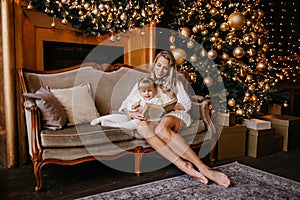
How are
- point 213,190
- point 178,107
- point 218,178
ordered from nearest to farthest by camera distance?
1. point 213,190
2. point 218,178
3. point 178,107

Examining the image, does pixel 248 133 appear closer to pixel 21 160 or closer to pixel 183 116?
pixel 183 116

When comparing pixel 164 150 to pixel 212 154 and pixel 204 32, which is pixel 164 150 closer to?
pixel 212 154

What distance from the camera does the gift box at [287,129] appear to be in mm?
3299

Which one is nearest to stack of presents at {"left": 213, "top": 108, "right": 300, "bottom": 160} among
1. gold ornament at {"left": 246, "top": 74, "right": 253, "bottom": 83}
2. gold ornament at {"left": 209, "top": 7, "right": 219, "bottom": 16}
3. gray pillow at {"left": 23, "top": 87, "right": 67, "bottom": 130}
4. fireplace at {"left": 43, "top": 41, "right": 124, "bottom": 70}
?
gold ornament at {"left": 246, "top": 74, "right": 253, "bottom": 83}

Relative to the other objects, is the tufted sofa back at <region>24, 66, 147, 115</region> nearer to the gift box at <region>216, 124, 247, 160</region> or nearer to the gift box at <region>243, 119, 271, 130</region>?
the gift box at <region>216, 124, 247, 160</region>

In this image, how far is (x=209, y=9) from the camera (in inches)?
130

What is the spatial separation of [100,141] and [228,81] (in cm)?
179

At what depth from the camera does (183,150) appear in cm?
216

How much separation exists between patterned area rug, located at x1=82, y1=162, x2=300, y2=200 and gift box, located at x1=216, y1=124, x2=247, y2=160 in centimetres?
62

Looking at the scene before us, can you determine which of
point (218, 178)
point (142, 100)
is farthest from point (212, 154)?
point (142, 100)

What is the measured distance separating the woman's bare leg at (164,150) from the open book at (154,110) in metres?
0.17

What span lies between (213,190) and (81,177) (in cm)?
110

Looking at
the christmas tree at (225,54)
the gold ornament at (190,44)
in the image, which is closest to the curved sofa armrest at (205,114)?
the christmas tree at (225,54)

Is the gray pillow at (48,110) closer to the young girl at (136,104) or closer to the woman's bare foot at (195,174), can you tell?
the young girl at (136,104)
